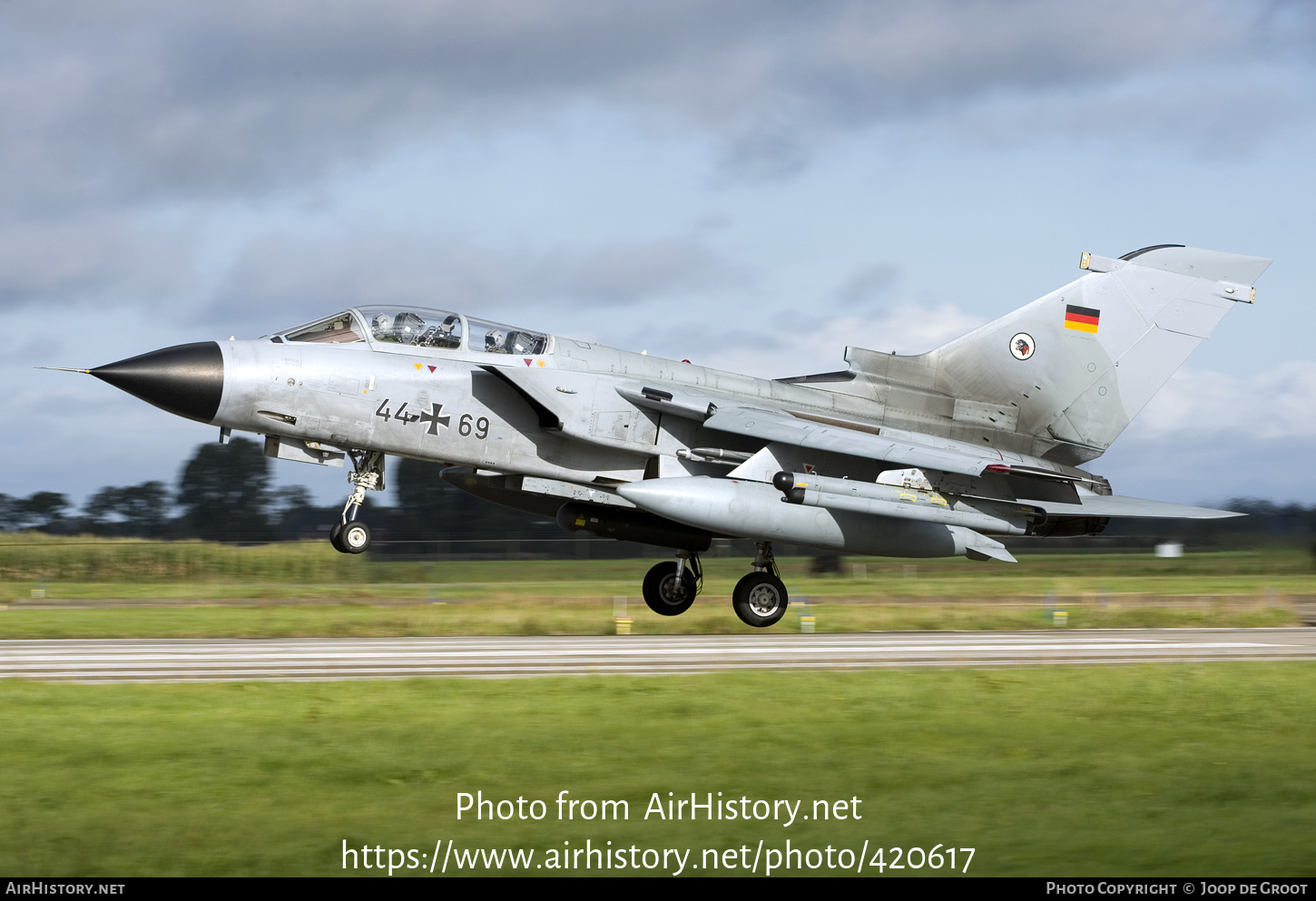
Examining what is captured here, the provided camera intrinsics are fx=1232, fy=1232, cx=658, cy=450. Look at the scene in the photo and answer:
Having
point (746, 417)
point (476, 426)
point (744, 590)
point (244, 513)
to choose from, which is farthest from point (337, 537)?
point (244, 513)

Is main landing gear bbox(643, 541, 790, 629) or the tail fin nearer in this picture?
main landing gear bbox(643, 541, 790, 629)

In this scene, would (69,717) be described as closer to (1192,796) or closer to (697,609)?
(1192,796)

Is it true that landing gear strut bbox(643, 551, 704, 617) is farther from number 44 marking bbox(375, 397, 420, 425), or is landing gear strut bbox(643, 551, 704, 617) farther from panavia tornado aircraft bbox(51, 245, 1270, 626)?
number 44 marking bbox(375, 397, 420, 425)

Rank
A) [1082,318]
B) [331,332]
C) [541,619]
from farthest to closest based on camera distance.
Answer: [541,619], [1082,318], [331,332]

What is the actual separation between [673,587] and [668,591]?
0.28 feet

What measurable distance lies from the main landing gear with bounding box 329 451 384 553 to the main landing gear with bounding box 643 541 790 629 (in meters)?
4.67

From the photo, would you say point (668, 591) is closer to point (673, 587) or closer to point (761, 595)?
point (673, 587)

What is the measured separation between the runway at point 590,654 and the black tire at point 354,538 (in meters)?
1.51

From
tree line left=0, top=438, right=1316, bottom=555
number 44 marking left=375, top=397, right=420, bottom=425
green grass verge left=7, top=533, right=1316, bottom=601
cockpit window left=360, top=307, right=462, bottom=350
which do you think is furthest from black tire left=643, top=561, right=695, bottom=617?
tree line left=0, top=438, right=1316, bottom=555

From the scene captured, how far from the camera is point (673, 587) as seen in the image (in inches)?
713

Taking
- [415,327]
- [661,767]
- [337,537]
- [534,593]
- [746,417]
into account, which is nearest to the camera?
[661,767]

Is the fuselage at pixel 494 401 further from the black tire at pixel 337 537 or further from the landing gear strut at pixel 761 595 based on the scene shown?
the landing gear strut at pixel 761 595

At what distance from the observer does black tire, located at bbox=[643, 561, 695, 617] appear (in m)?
18.1

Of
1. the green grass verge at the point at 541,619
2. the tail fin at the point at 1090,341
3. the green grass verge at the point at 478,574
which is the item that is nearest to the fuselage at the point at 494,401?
the tail fin at the point at 1090,341
